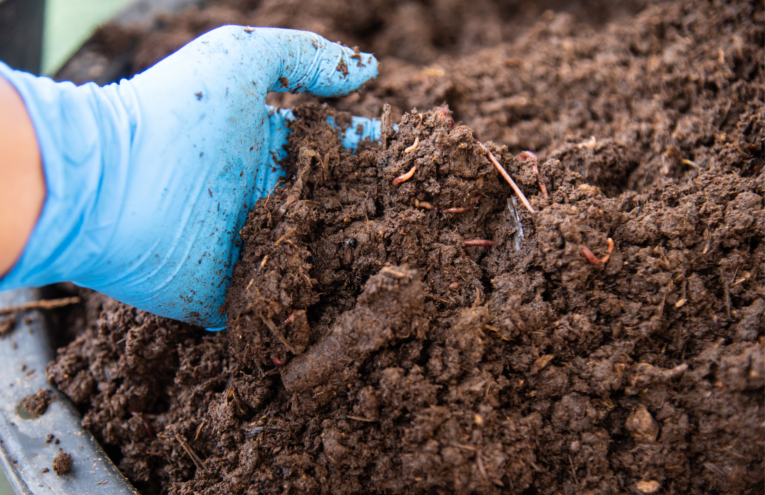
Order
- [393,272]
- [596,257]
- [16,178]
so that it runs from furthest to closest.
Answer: [596,257]
[393,272]
[16,178]

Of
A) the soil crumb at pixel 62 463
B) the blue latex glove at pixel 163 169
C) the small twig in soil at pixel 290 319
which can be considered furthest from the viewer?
the soil crumb at pixel 62 463

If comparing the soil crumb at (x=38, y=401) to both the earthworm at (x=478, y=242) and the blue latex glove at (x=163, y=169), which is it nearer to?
the blue latex glove at (x=163, y=169)

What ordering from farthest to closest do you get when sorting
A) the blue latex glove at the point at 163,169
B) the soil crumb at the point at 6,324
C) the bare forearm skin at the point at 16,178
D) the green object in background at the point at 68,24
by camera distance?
1. the green object in background at the point at 68,24
2. the soil crumb at the point at 6,324
3. the blue latex glove at the point at 163,169
4. the bare forearm skin at the point at 16,178

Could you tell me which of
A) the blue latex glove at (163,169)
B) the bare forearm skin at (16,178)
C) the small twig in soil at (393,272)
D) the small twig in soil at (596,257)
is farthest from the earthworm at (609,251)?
the bare forearm skin at (16,178)

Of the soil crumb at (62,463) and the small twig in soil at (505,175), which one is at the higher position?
the small twig in soil at (505,175)

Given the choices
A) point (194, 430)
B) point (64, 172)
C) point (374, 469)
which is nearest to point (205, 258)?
point (64, 172)

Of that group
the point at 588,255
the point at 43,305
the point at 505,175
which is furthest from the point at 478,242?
the point at 43,305

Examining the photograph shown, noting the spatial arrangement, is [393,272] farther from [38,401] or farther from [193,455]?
[38,401]
